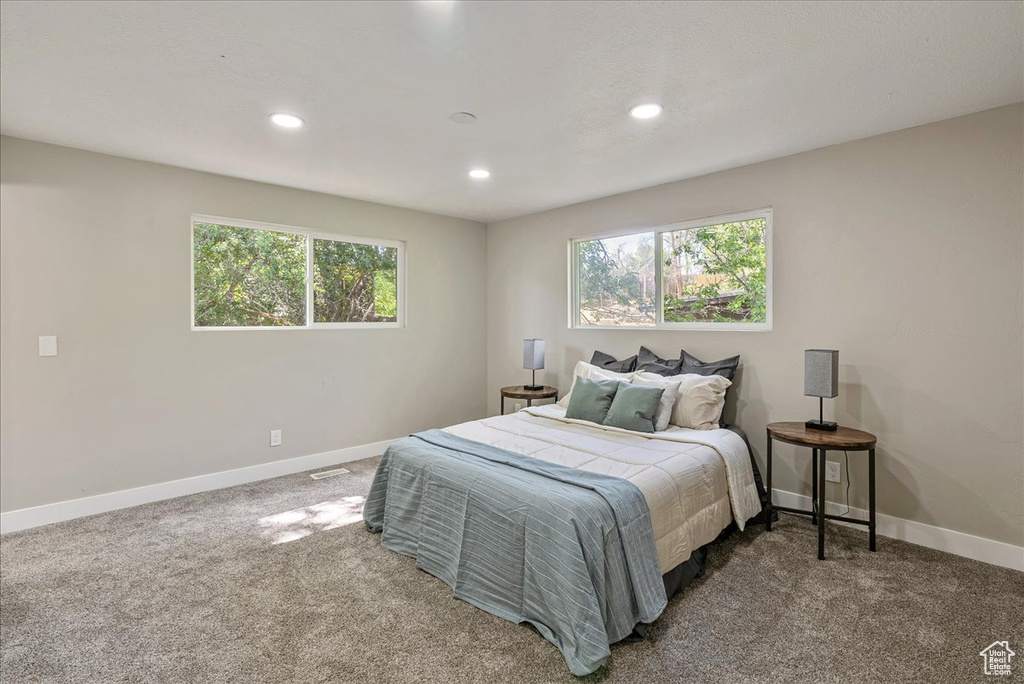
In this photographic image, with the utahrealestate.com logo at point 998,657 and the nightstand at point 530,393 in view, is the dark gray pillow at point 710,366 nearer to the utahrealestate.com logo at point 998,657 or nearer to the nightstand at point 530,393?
the nightstand at point 530,393

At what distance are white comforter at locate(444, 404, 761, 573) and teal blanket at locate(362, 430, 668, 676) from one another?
0.16 m

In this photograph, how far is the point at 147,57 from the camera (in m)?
2.06

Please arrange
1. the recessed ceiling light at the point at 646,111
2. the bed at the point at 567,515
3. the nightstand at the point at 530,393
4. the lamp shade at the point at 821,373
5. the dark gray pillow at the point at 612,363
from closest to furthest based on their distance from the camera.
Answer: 1. the bed at the point at 567,515
2. the recessed ceiling light at the point at 646,111
3. the lamp shade at the point at 821,373
4. the dark gray pillow at the point at 612,363
5. the nightstand at the point at 530,393

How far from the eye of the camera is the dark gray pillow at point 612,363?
3939 millimetres

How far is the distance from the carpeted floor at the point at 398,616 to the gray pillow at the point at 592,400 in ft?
3.64

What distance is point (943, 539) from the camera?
2729mm

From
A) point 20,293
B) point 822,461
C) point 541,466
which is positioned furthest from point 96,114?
point 822,461

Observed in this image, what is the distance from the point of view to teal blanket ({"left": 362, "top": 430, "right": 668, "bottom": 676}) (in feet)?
6.09

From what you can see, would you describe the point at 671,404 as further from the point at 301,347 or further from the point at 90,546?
the point at 90,546

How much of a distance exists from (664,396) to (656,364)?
0.58m

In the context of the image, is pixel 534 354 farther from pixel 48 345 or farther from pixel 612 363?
pixel 48 345

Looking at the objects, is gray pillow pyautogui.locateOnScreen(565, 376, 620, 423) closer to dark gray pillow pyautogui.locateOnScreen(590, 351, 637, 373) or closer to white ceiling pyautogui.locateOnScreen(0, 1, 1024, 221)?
dark gray pillow pyautogui.locateOnScreen(590, 351, 637, 373)

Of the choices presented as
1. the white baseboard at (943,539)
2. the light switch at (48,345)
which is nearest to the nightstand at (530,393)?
the white baseboard at (943,539)

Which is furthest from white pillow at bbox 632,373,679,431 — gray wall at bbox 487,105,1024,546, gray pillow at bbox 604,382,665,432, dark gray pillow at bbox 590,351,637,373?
gray wall at bbox 487,105,1024,546
